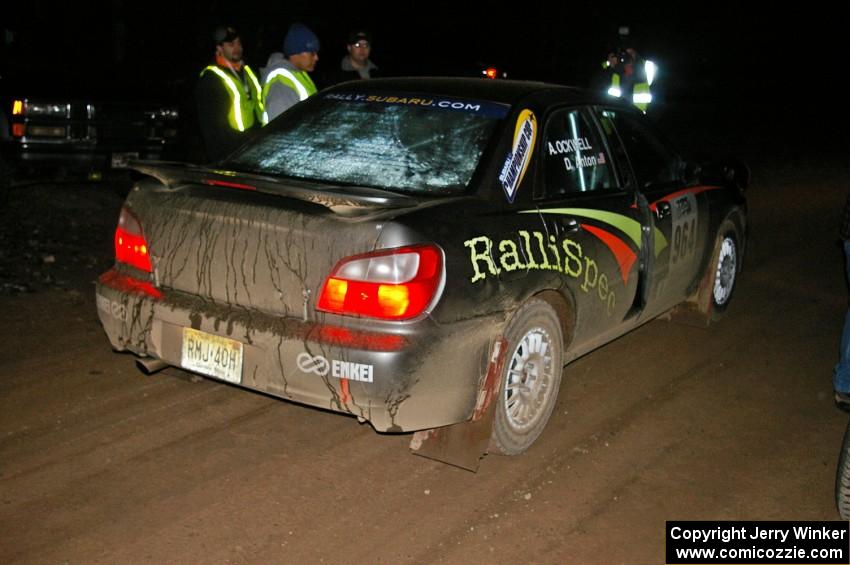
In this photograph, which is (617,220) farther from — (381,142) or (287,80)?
(287,80)

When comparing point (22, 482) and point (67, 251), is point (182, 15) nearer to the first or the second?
point (67, 251)

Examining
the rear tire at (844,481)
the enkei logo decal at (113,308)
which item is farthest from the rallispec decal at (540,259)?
the enkei logo decal at (113,308)

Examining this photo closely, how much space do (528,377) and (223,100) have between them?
3.57 m

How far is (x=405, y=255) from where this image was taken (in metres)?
4.07

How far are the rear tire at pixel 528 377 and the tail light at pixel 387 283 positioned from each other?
590 mm

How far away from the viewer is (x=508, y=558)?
393cm

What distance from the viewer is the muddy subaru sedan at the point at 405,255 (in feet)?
13.5

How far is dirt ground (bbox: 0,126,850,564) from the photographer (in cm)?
400

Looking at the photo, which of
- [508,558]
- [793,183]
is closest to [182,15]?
[793,183]

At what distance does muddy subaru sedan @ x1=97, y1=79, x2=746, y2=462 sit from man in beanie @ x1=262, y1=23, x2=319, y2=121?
1857mm

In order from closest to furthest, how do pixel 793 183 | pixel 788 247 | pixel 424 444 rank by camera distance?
1. pixel 424 444
2. pixel 788 247
3. pixel 793 183

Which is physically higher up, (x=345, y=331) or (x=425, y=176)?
(x=425, y=176)

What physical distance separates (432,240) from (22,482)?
2.03 meters

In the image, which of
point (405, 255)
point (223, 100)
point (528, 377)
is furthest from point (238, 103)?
point (405, 255)
